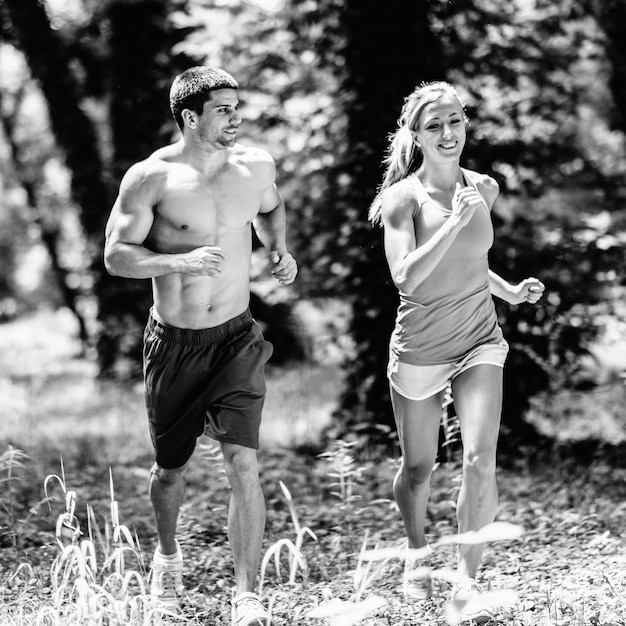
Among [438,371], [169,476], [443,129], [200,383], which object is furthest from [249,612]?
[443,129]

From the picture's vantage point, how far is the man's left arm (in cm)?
405

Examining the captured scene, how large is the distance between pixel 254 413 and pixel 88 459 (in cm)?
382

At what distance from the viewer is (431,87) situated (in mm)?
3953

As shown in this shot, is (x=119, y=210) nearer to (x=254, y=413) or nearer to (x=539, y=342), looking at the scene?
(x=254, y=413)

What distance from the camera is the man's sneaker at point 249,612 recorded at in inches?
132

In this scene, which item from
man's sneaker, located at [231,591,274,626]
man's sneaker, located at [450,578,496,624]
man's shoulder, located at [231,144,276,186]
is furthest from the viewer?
man's shoulder, located at [231,144,276,186]

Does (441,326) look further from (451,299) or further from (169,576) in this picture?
(169,576)

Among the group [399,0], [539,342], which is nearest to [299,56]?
[399,0]

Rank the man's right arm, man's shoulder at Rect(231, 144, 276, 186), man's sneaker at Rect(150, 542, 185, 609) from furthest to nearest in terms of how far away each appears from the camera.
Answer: man's shoulder at Rect(231, 144, 276, 186) → man's sneaker at Rect(150, 542, 185, 609) → the man's right arm

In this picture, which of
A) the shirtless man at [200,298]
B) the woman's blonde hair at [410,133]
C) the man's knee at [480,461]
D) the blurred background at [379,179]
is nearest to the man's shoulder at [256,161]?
the shirtless man at [200,298]

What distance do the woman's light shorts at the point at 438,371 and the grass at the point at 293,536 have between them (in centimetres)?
69

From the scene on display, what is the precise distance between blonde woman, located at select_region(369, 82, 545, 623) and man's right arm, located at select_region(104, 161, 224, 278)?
2.50 ft

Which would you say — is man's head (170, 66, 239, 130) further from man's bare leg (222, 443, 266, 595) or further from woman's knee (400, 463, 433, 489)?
woman's knee (400, 463, 433, 489)

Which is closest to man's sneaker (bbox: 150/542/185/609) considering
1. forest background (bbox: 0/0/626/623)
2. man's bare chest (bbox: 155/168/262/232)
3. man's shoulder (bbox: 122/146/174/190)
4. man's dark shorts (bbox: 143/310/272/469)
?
man's dark shorts (bbox: 143/310/272/469)
